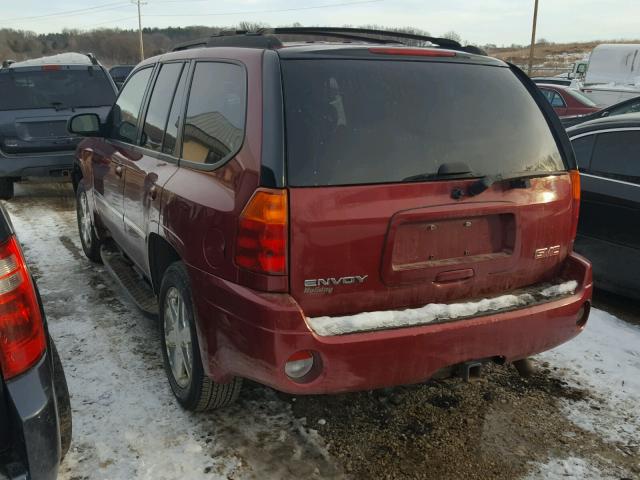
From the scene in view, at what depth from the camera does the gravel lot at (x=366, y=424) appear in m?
2.65

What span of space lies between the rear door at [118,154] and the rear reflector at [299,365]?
73.8 inches

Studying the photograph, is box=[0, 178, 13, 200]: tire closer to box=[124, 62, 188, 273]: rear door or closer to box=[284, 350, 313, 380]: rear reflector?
box=[124, 62, 188, 273]: rear door

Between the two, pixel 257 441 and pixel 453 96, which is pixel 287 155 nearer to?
pixel 453 96

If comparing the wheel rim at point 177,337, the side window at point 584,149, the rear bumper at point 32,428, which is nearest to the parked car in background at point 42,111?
the wheel rim at point 177,337

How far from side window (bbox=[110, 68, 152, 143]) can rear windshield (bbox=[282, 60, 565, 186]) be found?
1.81 m

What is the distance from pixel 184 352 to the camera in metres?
3.02

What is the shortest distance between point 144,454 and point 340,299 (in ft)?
3.99

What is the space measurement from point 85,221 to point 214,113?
3.22 m

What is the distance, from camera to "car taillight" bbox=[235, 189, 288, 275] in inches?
87.6

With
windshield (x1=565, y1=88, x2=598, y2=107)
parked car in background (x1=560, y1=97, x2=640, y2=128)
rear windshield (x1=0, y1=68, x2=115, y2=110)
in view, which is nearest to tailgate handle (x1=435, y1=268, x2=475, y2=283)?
parked car in background (x1=560, y1=97, x2=640, y2=128)

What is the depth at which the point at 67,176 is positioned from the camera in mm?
7945

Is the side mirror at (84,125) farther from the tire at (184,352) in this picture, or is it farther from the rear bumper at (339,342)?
the rear bumper at (339,342)

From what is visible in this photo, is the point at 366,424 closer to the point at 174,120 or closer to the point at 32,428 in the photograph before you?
the point at 32,428

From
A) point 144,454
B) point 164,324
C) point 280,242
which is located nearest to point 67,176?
point 164,324
